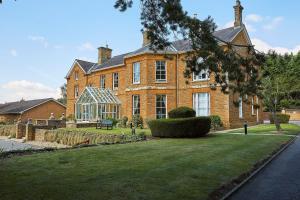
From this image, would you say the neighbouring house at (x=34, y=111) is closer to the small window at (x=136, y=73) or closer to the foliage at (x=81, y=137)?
the foliage at (x=81, y=137)

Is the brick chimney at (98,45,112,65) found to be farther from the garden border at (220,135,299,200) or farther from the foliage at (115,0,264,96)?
the foliage at (115,0,264,96)

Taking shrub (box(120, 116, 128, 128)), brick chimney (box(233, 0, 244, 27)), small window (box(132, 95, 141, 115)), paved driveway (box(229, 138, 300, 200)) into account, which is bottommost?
paved driveway (box(229, 138, 300, 200))

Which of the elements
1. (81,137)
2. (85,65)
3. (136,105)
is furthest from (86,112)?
(85,65)

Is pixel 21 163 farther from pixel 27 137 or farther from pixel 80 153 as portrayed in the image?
pixel 27 137

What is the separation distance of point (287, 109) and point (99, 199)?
6513 centimetres

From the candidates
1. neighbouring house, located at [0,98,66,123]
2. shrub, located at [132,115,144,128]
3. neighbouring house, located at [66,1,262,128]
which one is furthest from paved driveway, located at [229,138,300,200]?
neighbouring house, located at [0,98,66,123]

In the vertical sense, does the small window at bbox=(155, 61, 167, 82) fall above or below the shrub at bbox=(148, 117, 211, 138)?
above

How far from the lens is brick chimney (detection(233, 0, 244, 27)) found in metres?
32.4

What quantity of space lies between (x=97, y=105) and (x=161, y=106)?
24.6 feet

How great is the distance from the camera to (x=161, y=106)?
108 feet

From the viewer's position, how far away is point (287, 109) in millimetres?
64625

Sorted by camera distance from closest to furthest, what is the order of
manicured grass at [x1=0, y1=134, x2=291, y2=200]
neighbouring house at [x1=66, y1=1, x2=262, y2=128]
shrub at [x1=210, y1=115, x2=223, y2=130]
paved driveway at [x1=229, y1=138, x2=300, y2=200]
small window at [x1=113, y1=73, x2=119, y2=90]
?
manicured grass at [x1=0, y1=134, x2=291, y2=200], paved driveway at [x1=229, y1=138, x2=300, y2=200], shrub at [x1=210, y1=115, x2=223, y2=130], neighbouring house at [x1=66, y1=1, x2=262, y2=128], small window at [x1=113, y1=73, x2=119, y2=90]

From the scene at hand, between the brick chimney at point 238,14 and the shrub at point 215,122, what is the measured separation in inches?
426

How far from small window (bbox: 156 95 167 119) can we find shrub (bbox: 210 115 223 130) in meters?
6.02
